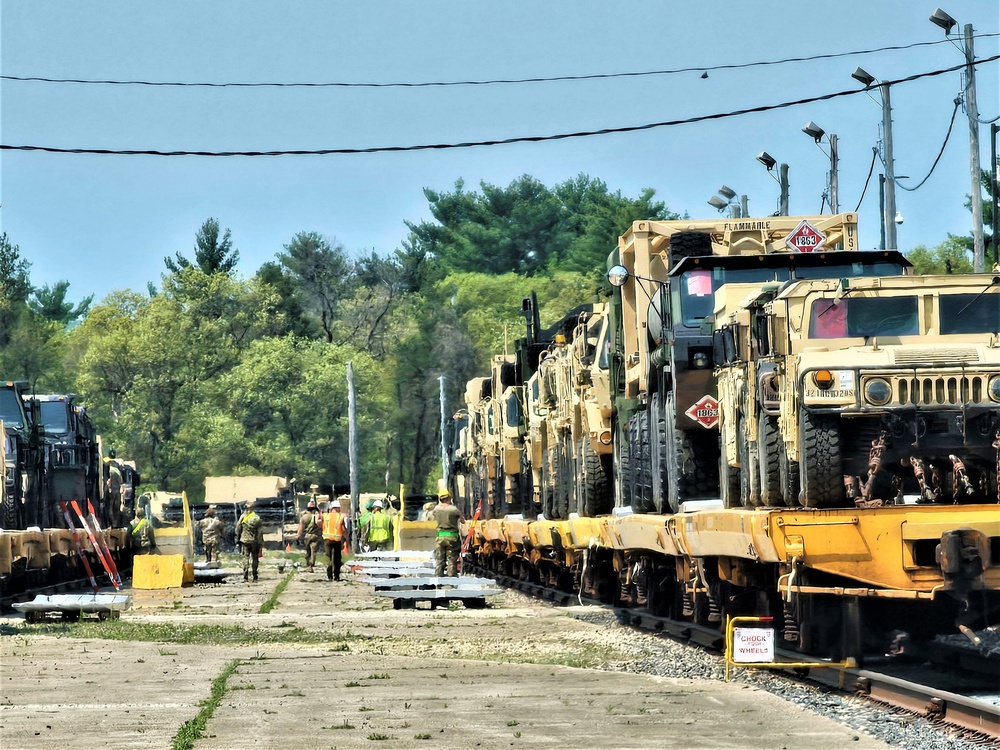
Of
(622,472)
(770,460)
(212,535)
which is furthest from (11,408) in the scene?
(770,460)

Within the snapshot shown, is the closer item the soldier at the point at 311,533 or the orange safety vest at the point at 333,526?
the orange safety vest at the point at 333,526

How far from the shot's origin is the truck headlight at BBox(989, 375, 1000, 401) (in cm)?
1285

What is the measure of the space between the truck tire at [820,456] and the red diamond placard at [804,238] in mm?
6481

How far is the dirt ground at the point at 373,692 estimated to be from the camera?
11045 mm

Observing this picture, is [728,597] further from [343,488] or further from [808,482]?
[343,488]

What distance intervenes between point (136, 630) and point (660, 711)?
1005cm

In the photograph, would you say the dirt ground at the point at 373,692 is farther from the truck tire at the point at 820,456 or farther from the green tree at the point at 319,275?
the green tree at the point at 319,275

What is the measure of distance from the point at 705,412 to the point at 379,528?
22006 mm

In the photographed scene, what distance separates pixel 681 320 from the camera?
1728cm

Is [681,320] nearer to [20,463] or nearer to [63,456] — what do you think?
[20,463]

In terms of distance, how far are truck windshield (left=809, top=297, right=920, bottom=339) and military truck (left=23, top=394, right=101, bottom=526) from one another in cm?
2284

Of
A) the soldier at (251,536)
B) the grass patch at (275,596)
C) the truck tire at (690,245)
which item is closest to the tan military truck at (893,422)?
the truck tire at (690,245)

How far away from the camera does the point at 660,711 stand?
1209 cm

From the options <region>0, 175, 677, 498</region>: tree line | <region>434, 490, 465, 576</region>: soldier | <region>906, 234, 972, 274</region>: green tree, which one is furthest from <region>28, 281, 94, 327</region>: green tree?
<region>434, 490, 465, 576</region>: soldier
